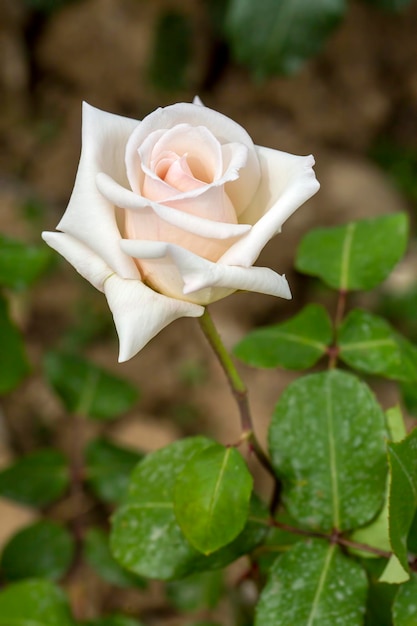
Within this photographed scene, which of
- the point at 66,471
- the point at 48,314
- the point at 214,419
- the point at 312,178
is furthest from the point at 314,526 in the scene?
the point at 48,314

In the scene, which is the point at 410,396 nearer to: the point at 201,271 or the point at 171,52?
the point at 201,271

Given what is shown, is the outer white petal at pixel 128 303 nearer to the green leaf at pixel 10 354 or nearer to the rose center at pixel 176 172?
the rose center at pixel 176 172

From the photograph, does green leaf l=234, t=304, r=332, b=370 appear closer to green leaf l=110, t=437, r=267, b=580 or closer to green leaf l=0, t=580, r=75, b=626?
green leaf l=110, t=437, r=267, b=580

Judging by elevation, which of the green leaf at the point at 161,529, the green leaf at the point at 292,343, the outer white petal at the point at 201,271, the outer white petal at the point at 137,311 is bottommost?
the green leaf at the point at 161,529

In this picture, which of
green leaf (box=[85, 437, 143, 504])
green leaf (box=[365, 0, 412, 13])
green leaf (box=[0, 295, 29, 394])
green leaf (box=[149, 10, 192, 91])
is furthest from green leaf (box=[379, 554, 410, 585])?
green leaf (box=[149, 10, 192, 91])

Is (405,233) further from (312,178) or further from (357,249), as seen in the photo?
(312,178)

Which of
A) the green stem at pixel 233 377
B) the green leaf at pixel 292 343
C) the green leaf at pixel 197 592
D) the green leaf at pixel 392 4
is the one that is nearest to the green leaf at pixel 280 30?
the green leaf at pixel 392 4
